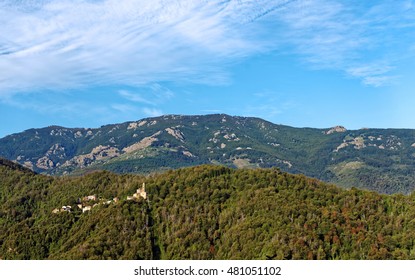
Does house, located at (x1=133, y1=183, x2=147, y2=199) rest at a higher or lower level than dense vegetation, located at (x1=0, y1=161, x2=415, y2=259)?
higher

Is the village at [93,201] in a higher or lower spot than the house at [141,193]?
lower

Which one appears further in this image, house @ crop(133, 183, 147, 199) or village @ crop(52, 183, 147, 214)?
house @ crop(133, 183, 147, 199)

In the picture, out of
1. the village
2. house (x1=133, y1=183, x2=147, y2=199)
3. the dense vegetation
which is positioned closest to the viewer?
the dense vegetation

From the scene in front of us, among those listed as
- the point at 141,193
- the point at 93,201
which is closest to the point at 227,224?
the point at 141,193

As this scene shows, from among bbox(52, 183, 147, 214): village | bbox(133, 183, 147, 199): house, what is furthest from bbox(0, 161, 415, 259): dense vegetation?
bbox(133, 183, 147, 199): house

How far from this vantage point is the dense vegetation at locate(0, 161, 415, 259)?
464 ft

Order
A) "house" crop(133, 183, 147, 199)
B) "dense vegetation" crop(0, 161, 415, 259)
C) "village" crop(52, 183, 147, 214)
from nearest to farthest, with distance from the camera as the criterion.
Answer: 1. "dense vegetation" crop(0, 161, 415, 259)
2. "village" crop(52, 183, 147, 214)
3. "house" crop(133, 183, 147, 199)

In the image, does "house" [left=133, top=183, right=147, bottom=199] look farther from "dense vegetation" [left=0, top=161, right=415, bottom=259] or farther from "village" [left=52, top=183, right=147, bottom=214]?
"dense vegetation" [left=0, top=161, right=415, bottom=259]

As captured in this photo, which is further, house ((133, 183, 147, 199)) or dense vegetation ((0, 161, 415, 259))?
house ((133, 183, 147, 199))

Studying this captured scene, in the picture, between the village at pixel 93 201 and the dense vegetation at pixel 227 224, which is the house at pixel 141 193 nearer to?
the village at pixel 93 201

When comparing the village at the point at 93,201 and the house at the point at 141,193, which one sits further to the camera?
the house at the point at 141,193

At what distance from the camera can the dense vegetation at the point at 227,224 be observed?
464 ft

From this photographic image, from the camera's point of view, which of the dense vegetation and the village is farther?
the village

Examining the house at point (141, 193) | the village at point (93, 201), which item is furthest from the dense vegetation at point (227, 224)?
the house at point (141, 193)
